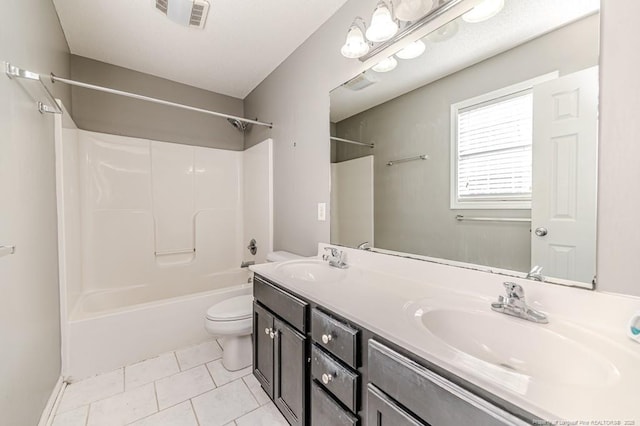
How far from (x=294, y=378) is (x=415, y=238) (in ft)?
2.97

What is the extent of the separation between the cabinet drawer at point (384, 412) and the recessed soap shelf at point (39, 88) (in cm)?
181

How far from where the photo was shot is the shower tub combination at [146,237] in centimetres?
183

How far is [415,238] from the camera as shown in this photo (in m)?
1.34

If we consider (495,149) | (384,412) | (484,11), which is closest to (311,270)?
(384,412)

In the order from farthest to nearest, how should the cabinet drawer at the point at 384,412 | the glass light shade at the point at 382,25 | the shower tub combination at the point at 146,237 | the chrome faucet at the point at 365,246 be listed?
the shower tub combination at the point at 146,237 < the chrome faucet at the point at 365,246 < the glass light shade at the point at 382,25 < the cabinet drawer at the point at 384,412

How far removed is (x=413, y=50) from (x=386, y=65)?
0.17m

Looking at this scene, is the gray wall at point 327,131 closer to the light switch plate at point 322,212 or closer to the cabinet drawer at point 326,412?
the light switch plate at point 322,212

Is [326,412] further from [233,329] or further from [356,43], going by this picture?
[356,43]

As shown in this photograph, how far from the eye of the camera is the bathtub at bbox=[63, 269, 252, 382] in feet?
5.74

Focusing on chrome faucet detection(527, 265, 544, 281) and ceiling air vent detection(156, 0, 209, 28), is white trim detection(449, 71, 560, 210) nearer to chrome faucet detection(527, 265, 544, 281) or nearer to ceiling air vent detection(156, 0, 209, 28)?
chrome faucet detection(527, 265, 544, 281)

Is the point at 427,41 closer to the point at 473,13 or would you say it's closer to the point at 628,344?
the point at 473,13

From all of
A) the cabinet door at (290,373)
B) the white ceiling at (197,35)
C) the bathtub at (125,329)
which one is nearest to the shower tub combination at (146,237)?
the bathtub at (125,329)

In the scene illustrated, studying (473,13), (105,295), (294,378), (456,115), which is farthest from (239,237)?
(473,13)

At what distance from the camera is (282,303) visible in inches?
51.3
